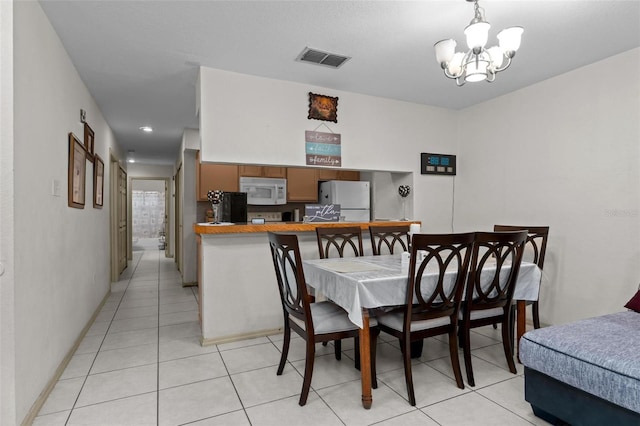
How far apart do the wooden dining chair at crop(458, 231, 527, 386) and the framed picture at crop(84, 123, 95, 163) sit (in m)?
3.55

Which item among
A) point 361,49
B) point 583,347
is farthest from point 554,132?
point 583,347

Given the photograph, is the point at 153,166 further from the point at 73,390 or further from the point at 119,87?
the point at 73,390

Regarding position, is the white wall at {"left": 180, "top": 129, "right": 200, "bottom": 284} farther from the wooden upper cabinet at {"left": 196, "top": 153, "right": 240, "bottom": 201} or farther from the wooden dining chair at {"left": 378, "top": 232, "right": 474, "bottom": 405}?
the wooden dining chair at {"left": 378, "top": 232, "right": 474, "bottom": 405}

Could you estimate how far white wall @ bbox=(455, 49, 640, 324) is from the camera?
9.17 feet

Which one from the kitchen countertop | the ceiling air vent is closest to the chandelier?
the ceiling air vent

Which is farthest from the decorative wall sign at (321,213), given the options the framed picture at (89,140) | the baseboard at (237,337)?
the framed picture at (89,140)

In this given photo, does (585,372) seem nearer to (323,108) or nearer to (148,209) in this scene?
(323,108)

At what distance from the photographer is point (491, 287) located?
233 centimetres

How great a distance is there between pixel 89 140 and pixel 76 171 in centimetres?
76

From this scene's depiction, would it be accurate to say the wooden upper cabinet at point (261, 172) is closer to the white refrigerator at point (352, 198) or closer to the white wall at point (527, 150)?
the white refrigerator at point (352, 198)

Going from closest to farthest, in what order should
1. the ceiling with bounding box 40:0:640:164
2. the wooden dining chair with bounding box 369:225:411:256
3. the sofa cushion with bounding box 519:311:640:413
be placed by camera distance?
the sofa cushion with bounding box 519:311:640:413 < the ceiling with bounding box 40:0:640:164 < the wooden dining chair with bounding box 369:225:411:256

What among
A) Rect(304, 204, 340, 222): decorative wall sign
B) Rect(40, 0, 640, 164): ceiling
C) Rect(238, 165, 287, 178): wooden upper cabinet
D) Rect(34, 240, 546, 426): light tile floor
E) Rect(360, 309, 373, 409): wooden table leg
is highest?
Rect(40, 0, 640, 164): ceiling

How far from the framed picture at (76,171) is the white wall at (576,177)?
152 inches

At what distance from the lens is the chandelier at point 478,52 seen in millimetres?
1897
